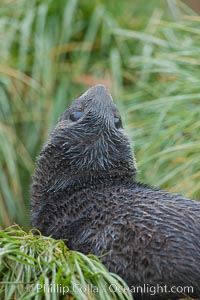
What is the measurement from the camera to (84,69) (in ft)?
22.0

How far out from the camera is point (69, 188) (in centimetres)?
418

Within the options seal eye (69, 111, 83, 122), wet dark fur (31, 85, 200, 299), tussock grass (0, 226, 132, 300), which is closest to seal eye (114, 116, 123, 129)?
wet dark fur (31, 85, 200, 299)

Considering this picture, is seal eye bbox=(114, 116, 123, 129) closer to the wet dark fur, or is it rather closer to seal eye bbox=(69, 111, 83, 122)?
the wet dark fur

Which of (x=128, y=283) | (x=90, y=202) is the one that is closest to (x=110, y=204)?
(x=90, y=202)

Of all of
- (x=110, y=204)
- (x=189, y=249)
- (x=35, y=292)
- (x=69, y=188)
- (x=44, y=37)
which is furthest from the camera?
(x=44, y=37)

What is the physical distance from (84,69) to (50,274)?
3.52 metres

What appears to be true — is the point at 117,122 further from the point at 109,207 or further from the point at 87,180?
the point at 109,207

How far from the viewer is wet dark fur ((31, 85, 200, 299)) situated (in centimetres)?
357

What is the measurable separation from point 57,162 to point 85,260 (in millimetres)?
944

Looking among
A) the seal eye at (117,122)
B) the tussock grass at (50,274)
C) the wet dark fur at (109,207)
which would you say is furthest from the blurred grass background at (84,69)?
the tussock grass at (50,274)

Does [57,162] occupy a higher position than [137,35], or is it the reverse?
[137,35]

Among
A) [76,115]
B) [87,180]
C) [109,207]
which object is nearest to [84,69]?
[76,115]

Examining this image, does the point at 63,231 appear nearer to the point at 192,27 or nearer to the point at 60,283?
the point at 60,283

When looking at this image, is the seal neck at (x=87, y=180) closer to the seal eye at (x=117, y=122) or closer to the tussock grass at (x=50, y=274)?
the seal eye at (x=117, y=122)
